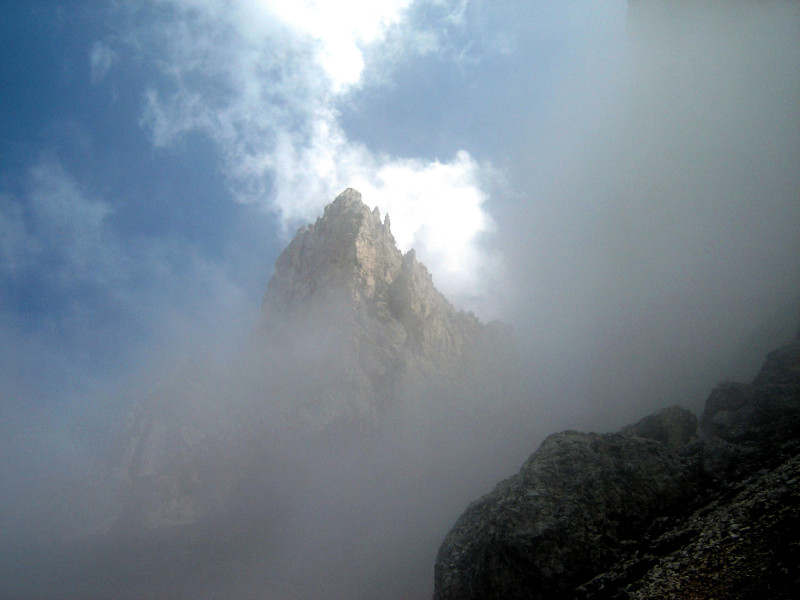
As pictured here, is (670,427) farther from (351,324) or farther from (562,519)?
(351,324)

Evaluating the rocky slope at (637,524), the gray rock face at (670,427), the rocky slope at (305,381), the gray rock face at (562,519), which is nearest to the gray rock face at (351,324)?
the rocky slope at (305,381)

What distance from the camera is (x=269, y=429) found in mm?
97062

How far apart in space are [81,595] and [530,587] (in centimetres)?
9523

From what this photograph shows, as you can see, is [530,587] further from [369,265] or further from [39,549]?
[39,549]

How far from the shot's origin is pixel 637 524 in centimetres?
1778

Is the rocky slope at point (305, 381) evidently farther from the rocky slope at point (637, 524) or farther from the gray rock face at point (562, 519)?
the gray rock face at point (562, 519)

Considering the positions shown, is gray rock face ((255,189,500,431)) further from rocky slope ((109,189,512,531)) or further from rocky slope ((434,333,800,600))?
rocky slope ((434,333,800,600))

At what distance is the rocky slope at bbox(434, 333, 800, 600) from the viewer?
1204 cm

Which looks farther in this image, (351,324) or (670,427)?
(351,324)

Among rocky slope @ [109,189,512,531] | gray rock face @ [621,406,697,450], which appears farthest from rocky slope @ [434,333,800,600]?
rocky slope @ [109,189,512,531]

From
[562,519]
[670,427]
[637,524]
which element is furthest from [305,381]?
[637,524]

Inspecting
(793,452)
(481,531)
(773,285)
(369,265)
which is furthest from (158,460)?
(773,285)

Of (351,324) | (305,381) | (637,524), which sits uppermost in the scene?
(351,324)

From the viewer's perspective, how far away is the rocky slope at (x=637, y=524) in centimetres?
1204
